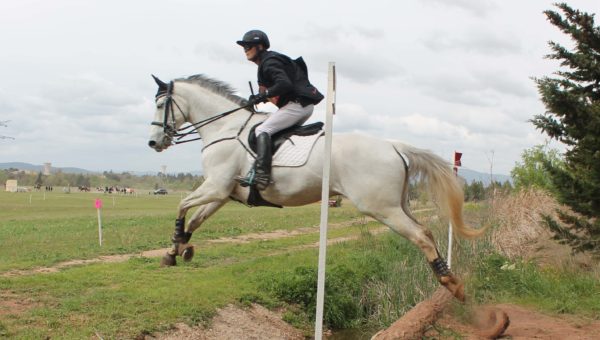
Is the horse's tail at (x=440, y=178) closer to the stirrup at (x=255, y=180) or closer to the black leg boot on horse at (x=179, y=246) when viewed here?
the stirrup at (x=255, y=180)

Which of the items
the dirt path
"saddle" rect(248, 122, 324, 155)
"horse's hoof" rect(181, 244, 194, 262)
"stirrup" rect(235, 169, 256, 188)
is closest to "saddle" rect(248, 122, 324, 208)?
"saddle" rect(248, 122, 324, 155)

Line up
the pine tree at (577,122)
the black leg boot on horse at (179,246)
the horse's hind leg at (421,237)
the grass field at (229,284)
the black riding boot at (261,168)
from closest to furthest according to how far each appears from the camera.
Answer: the horse's hind leg at (421,237), the black riding boot at (261,168), the black leg boot on horse at (179,246), the grass field at (229,284), the pine tree at (577,122)

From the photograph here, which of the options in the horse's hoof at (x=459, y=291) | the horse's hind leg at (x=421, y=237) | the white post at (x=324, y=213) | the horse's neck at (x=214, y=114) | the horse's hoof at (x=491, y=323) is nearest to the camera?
the white post at (x=324, y=213)

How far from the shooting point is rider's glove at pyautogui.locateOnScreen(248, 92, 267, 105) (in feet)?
22.7

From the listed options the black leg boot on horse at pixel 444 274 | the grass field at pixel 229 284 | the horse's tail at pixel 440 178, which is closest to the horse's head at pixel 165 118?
the grass field at pixel 229 284

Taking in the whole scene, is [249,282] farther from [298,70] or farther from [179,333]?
[298,70]

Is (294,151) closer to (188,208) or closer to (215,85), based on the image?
(188,208)

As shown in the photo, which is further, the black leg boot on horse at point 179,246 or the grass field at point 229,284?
the grass field at point 229,284

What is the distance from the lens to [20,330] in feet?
21.4

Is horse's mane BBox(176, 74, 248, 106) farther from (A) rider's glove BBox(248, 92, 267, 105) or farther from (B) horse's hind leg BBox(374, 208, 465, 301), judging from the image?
(B) horse's hind leg BBox(374, 208, 465, 301)

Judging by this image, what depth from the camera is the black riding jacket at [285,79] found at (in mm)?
6676

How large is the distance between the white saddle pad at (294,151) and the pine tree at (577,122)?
5568mm

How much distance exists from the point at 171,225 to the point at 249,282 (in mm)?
11822

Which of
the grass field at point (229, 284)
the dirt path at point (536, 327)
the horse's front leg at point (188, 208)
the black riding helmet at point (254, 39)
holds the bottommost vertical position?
the dirt path at point (536, 327)
